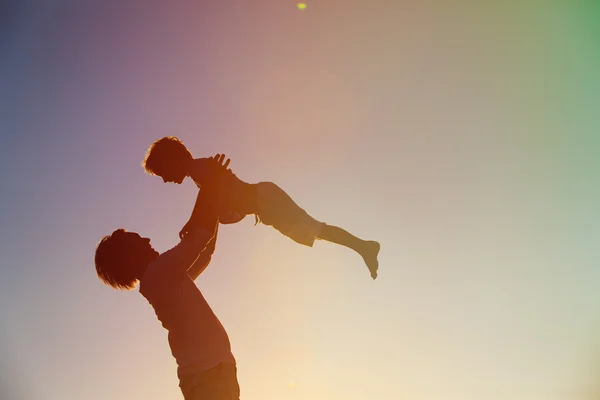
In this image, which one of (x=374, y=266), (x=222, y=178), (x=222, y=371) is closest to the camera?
(x=222, y=371)

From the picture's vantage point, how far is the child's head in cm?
579

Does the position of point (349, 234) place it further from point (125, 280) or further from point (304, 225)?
point (125, 280)

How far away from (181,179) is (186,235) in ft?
6.45

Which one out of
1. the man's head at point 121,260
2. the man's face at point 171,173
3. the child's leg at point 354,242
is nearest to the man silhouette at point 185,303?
the man's head at point 121,260

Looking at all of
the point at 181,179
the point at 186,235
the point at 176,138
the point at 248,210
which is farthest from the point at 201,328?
the point at 176,138

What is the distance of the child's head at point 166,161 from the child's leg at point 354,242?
1.82 m

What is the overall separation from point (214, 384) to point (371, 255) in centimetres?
266

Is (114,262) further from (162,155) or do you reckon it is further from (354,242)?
(354,242)

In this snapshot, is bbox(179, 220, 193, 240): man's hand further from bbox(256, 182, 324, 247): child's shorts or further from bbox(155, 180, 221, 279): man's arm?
bbox(256, 182, 324, 247): child's shorts

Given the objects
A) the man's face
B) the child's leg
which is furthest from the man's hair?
the child's leg

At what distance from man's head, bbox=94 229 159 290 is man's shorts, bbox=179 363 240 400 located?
38.2 inches

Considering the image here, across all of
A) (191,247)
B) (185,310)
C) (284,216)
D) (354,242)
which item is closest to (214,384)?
(185,310)

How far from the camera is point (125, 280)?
168 inches

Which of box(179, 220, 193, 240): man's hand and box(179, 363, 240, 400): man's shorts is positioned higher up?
box(179, 220, 193, 240): man's hand
